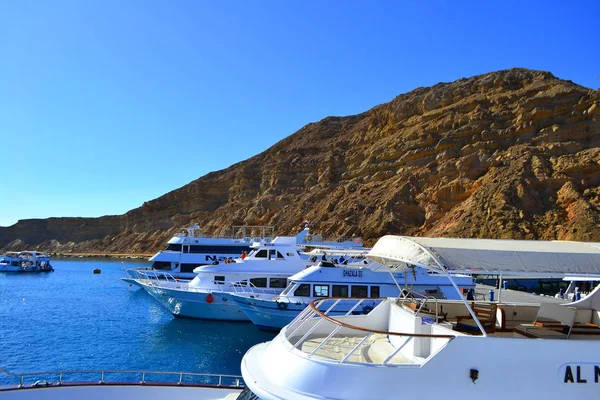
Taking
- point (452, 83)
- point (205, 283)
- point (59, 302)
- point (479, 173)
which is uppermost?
point (452, 83)

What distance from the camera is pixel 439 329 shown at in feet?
23.7

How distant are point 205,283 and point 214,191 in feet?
289

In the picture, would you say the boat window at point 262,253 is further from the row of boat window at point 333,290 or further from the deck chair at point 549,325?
the deck chair at point 549,325

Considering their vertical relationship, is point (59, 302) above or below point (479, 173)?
below

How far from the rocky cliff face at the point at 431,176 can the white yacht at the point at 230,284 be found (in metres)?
41.3

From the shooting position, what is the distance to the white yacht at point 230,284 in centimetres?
2534

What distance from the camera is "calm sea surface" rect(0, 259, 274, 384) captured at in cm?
1859

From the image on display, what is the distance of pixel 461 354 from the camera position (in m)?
6.35

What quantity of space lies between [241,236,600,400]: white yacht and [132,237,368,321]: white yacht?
17976mm

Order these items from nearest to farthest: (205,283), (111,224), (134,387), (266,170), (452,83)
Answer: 1. (134,387)
2. (205,283)
3. (452,83)
4. (266,170)
5. (111,224)

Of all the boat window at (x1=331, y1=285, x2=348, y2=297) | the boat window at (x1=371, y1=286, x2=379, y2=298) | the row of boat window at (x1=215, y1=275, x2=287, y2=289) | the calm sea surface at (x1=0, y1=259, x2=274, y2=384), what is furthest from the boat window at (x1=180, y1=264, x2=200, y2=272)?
the boat window at (x1=371, y1=286, x2=379, y2=298)

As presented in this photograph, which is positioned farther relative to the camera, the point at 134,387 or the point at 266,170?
the point at 266,170

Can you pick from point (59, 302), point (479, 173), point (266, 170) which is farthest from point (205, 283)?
point (266, 170)

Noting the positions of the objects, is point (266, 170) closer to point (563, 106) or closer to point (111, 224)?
point (111, 224)
